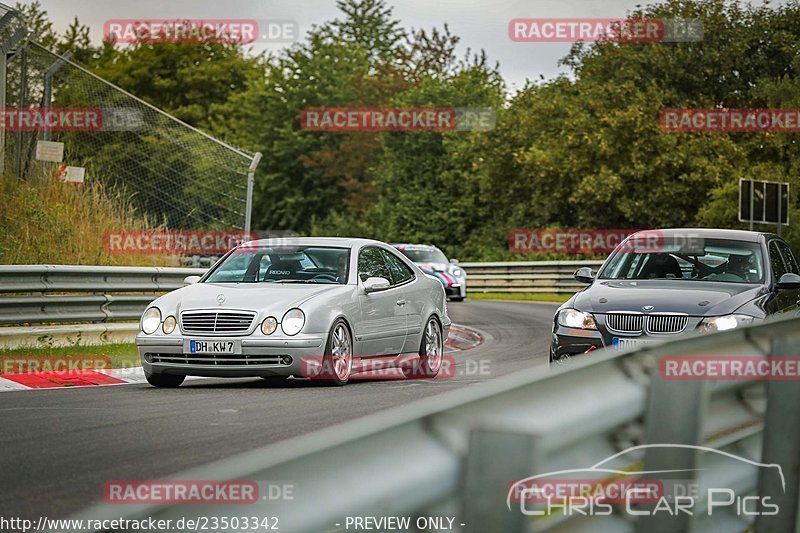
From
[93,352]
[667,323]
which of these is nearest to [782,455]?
[667,323]

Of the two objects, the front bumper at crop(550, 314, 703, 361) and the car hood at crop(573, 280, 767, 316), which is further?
the car hood at crop(573, 280, 767, 316)

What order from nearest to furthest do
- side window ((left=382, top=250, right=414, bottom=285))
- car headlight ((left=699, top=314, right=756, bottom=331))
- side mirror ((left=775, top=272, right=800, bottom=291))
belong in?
car headlight ((left=699, top=314, right=756, bottom=331)), side mirror ((left=775, top=272, right=800, bottom=291)), side window ((left=382, top=250, right=414, bottom=285))

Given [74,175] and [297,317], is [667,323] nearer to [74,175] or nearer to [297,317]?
[297,317]

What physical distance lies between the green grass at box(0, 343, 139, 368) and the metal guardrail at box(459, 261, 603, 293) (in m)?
25.4

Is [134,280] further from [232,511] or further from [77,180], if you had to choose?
[232,511]

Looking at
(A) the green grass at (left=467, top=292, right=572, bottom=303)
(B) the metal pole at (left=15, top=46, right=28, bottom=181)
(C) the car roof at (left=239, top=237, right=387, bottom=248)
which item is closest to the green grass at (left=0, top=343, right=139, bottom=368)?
(C) the car roof at (left=239, top=237, right=387, bottom=248)

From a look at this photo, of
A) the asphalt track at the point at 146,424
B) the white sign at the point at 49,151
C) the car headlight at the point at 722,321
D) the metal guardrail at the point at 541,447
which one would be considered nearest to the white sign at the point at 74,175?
the white sign at the point at 49,151

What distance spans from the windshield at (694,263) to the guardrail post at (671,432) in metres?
9.36

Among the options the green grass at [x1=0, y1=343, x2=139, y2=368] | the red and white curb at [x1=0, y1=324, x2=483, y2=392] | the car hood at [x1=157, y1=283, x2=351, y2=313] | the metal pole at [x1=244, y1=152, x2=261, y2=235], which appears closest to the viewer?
the car hood at [x1=157, y1=283, x2=351, y2=313]

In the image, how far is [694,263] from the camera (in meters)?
12.4

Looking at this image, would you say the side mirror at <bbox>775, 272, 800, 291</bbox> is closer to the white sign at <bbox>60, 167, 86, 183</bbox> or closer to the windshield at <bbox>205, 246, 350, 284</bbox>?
the windshield at <bbox>205, 246, 350, 284</bbox>

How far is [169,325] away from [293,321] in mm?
1201

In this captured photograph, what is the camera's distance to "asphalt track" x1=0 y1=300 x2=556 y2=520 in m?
6.40

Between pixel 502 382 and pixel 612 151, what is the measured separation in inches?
1846
